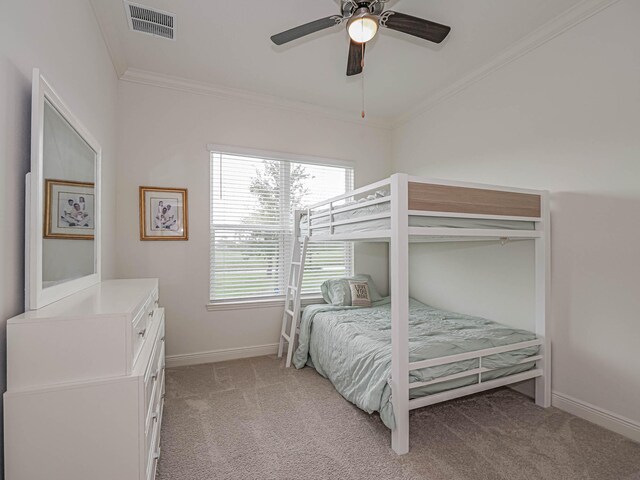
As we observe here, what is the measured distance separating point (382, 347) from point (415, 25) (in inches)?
77.6

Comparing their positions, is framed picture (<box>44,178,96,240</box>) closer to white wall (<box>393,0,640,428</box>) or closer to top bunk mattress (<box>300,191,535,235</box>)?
top bunk mattress (<box>300,191,535,235</box>)

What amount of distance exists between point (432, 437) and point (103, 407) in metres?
1.76

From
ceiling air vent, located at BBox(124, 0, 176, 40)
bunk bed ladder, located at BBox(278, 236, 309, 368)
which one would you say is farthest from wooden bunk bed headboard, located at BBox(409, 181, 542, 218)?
ceiling air vent, located at BBox(124, 0, 176, 40)

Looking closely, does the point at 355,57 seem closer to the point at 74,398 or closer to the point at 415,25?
the point at 415,25

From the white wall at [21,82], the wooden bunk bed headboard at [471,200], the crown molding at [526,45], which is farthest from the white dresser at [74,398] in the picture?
the crown molding at [526,45]

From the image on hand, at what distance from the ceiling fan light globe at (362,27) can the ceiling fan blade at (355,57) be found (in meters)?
0.18

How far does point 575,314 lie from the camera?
2195mm

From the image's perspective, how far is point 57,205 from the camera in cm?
141

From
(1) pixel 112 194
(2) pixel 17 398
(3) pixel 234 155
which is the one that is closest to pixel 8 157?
(2) pixel 17 398

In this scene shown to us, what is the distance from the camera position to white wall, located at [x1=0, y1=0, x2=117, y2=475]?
3.60ft

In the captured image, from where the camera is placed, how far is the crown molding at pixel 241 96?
2.93 m

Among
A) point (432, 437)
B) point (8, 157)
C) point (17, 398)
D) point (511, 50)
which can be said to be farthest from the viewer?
point (511, 50)

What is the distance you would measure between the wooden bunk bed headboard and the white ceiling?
1238 millimetres

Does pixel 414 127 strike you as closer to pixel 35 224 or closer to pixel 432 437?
pixel 432 437
